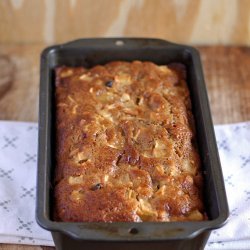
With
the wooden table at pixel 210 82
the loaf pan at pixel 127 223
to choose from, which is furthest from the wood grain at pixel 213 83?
the loaf pan at pixel 127 223

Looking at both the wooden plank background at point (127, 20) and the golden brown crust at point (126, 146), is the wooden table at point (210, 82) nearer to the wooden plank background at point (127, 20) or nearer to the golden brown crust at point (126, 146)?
the wooden plank background at point (127, 20)

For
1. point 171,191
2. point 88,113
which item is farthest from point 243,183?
point 88,113

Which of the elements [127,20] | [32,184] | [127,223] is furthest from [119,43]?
[127,223]

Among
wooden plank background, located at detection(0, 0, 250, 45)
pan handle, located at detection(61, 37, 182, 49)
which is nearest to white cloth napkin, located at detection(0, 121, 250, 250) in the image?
pan handle, located at detection(61, 37, 182, 49)

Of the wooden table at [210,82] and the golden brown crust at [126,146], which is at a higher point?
the golden brown crust at [126,146]

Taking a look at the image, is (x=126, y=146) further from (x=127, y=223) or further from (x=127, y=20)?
(x=127, y=20)

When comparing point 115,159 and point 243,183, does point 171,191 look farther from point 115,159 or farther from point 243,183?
point 243,183
